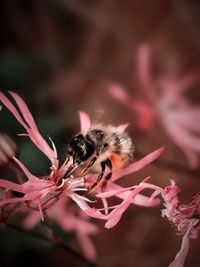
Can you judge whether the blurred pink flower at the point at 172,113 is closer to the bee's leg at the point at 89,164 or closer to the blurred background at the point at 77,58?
the blurred background at the point at 77,58

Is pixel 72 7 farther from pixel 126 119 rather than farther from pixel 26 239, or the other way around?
pixel 26 239

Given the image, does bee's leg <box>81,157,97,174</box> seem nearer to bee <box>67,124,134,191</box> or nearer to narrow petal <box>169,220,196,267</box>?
bee <box>67,124,134,191</box>

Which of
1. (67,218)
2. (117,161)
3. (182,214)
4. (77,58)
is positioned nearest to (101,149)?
(117,161)

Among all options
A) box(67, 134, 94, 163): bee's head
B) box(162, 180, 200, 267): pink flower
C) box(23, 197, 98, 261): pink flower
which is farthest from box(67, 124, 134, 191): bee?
box(23, 197, 98, 261): pink flower

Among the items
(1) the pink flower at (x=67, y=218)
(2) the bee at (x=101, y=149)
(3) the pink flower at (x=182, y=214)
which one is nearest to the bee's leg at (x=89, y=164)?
(2) the bee at (x=101, y=149)

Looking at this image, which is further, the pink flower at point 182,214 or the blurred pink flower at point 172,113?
the blurred pink flower at point 172,113

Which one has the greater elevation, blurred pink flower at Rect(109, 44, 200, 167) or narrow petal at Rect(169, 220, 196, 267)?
blurred pink flower at Rect(109, 44, 200, 167)
